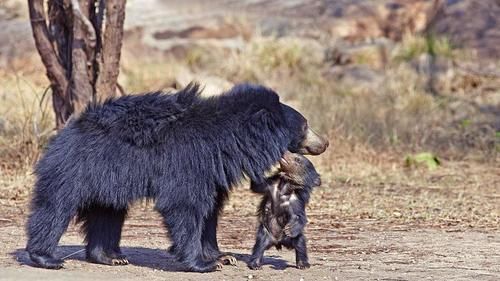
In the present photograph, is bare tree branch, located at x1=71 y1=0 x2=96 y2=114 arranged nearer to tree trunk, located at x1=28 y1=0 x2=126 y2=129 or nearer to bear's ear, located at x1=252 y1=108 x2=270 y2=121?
tree trunk, located at x1=28 y1=0 x2=126 y2=129

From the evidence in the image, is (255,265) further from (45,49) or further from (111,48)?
(45,49)

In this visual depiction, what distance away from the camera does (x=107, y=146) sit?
531 centimetres

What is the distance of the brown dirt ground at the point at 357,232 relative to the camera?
213 inches

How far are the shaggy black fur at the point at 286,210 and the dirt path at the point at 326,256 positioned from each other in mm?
129

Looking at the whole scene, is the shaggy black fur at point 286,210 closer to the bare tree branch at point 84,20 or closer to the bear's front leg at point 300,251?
the bear's front leg at point 300,251

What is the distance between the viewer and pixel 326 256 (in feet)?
19.7

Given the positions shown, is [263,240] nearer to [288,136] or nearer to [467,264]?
[288,136]

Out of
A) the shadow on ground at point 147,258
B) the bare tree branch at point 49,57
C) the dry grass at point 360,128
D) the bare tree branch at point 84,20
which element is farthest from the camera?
the bare tree branch at point 49,57

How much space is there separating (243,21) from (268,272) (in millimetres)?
12348

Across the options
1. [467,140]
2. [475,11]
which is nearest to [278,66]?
[475,11]

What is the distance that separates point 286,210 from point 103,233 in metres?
1.07

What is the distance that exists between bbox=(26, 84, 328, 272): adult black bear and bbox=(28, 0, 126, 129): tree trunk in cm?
305

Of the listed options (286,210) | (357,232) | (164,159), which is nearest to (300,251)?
(286,210)

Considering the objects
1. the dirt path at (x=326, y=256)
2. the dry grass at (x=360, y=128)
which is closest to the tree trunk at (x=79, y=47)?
the dry grass at (x=360, y=128)
